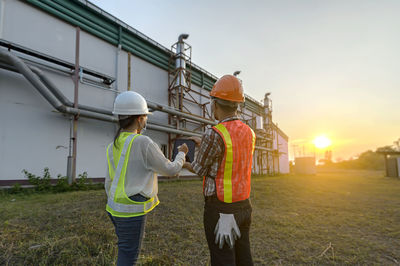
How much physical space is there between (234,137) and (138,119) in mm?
817

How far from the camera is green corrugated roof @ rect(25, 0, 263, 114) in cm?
773

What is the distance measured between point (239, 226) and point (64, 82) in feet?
28.8

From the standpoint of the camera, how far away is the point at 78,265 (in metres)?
2.47

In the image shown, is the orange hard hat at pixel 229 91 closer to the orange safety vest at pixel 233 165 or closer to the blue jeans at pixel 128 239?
the orange safety vest at pixel 233 165

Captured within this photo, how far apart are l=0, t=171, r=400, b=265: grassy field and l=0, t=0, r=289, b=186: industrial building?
82.5 inches

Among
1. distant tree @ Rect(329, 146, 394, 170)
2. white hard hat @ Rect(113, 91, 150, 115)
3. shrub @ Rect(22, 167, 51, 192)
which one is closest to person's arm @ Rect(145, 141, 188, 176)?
white hard hat @ Rect(113, 91, 150, 115)

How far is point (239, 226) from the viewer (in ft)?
4.50

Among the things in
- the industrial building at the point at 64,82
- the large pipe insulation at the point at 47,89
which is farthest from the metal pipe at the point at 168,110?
the large pipe insulation at the point at 47,89

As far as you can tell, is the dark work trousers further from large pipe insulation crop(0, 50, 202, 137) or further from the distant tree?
the distant tree

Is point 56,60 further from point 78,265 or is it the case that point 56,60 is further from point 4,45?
point 78,265

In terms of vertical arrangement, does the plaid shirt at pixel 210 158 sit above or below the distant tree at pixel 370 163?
above

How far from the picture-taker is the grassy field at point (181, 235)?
8.83 feet

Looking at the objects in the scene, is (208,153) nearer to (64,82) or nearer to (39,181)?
(39,181)

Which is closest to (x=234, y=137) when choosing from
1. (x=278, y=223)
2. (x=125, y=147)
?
(x=125, y=147)
